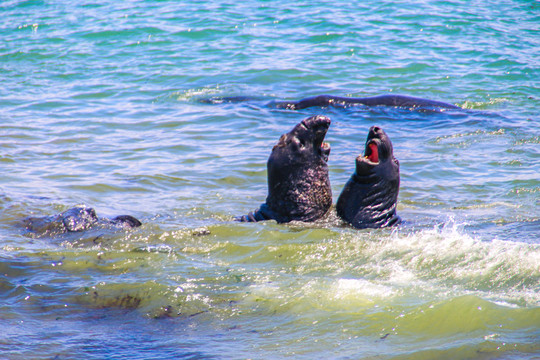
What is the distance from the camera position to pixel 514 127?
32.1ft

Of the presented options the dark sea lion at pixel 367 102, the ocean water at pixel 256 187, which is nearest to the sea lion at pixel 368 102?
the dark sea lion at pixel 367 102

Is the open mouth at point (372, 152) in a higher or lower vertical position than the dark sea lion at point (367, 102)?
higher

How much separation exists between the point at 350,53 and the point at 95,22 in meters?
7.32

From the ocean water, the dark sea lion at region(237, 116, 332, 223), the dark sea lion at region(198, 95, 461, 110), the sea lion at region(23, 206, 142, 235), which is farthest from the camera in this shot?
the dark sea lion at region(198, 95, 461, 110)

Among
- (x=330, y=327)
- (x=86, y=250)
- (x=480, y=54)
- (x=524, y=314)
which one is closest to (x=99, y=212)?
(x=86, y=250)

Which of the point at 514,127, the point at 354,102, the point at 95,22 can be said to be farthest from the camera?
the point at 95,22

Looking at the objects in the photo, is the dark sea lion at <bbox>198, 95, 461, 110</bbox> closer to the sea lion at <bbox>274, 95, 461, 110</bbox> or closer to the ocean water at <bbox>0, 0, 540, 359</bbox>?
the sea lion at <bbox>274, 95, 461, 110</bbox>

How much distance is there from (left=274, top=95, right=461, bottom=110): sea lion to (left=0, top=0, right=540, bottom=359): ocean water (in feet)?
Answer: 0.76

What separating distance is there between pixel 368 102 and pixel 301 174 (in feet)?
18.9

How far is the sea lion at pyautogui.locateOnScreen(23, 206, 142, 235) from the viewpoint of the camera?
569 cm

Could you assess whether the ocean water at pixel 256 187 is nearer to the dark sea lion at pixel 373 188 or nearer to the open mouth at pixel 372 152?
the dark sea lion at pixel 373 188

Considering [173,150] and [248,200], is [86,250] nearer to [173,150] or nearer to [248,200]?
[248,200]

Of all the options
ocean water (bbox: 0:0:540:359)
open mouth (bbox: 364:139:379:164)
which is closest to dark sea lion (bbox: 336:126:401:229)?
open mouth (bbox: 364:139:379:164)

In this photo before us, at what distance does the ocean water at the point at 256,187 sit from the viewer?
3.80 metres
